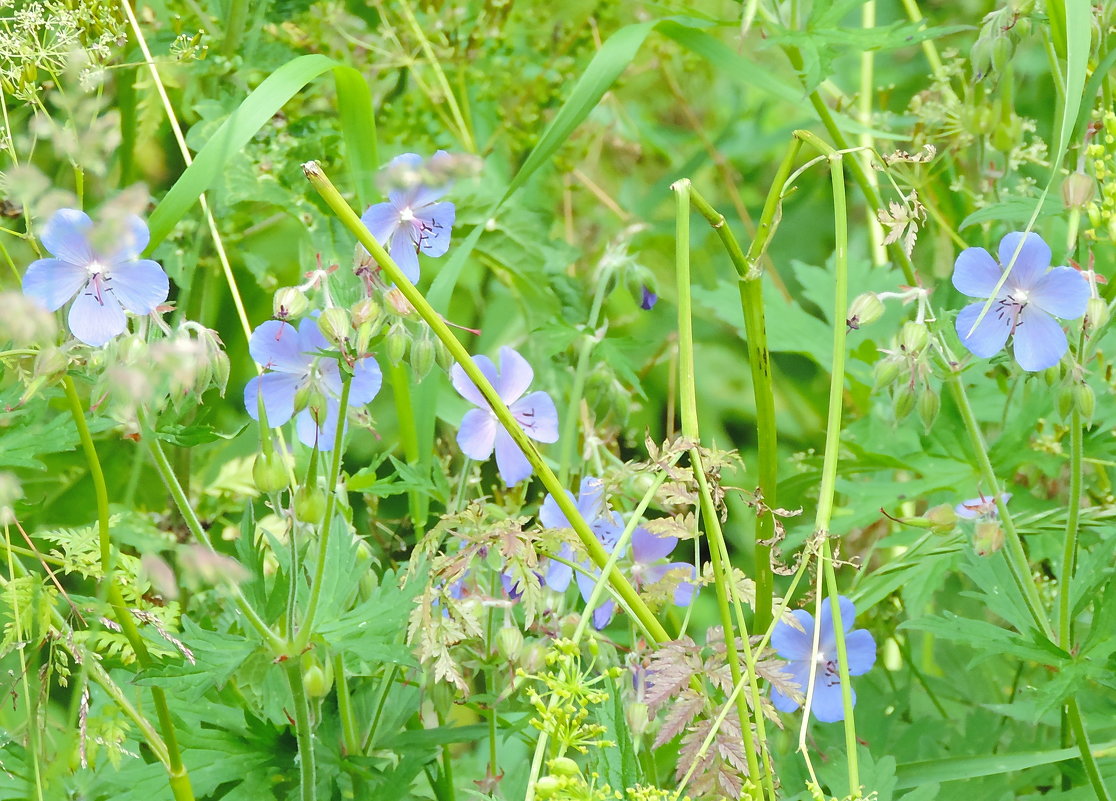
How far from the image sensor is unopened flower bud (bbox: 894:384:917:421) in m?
0.94

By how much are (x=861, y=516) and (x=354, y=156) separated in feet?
2.28

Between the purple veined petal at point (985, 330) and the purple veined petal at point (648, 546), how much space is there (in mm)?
307

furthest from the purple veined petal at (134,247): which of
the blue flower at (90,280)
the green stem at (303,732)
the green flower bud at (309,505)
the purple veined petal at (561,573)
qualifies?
the purple veined petal at (561,573)

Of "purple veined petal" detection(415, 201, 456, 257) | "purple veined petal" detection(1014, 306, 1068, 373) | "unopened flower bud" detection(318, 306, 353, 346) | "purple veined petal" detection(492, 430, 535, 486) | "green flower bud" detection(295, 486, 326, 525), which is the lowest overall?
"purple veined petal" detection(492, 430, 535, 486)

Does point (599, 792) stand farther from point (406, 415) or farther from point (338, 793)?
point (406, 415)

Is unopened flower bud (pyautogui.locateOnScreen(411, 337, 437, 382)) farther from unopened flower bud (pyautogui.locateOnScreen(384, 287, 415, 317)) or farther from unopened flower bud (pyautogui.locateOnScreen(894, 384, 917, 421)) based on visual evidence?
unopened flower bud (pyautogui.locateOnScreen(894, 384, 917, 421))

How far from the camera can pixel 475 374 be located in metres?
0.80

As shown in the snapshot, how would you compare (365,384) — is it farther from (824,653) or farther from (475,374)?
(824,653)

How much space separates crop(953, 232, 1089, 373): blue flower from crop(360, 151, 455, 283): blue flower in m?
0.41

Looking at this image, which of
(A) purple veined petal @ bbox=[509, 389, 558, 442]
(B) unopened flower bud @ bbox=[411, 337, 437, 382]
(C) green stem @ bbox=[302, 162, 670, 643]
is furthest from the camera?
(A) purple veined petal @ bbox=[509, 389, 558, 442]

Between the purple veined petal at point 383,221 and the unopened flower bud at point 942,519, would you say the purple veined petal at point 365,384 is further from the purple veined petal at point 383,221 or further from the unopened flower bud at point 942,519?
the unopened flower bud at point 942,519

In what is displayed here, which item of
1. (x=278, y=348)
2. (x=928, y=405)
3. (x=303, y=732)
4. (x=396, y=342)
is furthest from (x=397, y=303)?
(x=928, y=405)

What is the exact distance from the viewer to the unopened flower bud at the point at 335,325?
790 millimetres

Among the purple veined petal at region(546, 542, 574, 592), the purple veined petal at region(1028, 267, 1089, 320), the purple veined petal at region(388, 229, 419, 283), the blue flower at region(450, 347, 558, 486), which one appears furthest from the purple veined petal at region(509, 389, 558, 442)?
the purple veined petal at region(1028, 267, 1089, 320)
